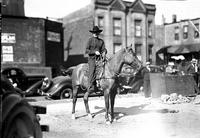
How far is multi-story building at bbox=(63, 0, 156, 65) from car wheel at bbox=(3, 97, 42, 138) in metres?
33.2

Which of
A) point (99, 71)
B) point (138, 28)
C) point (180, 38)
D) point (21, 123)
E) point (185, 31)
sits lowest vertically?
point (21, 123)

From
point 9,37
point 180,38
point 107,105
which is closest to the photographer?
point 107,105

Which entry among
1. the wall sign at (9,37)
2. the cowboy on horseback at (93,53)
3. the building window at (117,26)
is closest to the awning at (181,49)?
the building window at (117,26)

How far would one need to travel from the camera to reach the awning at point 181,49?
128 feet

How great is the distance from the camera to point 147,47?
4012 centimetres

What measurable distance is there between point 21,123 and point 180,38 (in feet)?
136

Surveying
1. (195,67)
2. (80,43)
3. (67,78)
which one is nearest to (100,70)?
(67,78)

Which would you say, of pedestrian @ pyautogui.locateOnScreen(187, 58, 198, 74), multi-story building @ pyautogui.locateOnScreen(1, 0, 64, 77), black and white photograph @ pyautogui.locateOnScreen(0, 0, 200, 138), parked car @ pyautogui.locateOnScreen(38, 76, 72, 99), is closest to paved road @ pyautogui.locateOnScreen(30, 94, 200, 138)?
black and white photograph @ pyautogui.locateOnScreen(0, 0, 200, 138)

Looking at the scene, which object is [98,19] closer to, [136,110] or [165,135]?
[136,110]

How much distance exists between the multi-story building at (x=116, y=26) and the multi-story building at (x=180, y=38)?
3.44 m

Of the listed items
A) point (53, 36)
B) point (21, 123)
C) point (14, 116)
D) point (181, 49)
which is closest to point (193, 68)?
point (53, 36)

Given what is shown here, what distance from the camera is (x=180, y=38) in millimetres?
43438

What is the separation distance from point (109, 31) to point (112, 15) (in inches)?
82.1

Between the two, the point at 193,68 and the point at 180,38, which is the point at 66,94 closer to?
the point at 193,68
